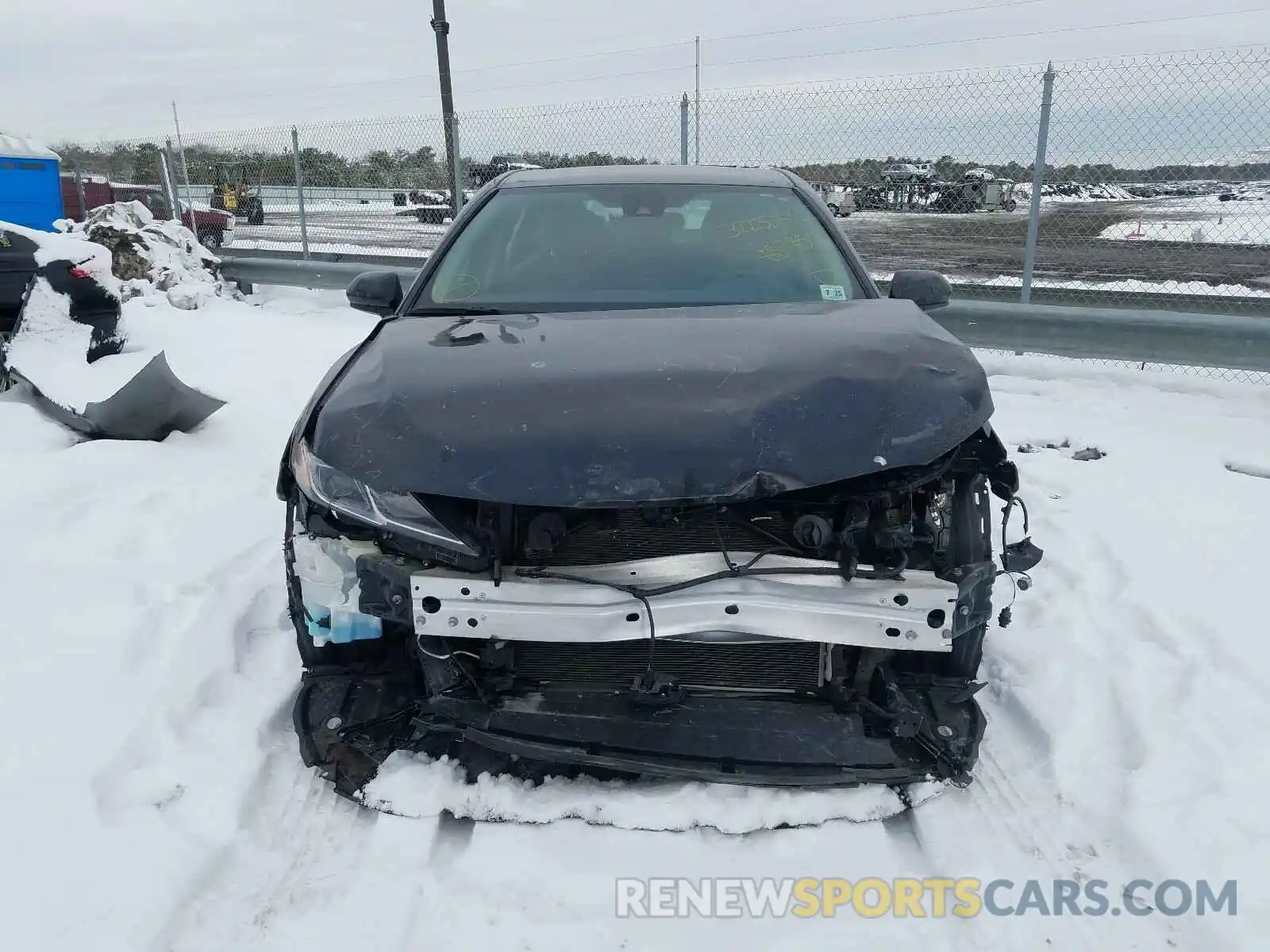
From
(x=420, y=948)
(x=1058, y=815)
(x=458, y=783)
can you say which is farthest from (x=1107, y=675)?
(x=420, y=948)

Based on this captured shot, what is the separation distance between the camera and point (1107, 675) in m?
→ 2.81

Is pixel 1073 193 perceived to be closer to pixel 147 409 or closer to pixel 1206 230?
pixel 1206 230

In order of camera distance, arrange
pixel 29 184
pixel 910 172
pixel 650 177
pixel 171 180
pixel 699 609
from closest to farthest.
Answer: pixel 699 609 < pixel 650 177 < pixel 910 172 < pixel 29 184 < pixel 171 180

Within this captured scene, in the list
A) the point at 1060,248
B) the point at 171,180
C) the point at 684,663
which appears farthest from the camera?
the point at 171,180

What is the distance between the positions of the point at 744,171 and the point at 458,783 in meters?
2.71

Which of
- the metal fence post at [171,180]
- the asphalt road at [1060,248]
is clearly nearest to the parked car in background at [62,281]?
the asphalt road at [1060,248]

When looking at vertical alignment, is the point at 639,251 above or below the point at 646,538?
above

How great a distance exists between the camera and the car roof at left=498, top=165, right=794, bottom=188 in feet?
11.7

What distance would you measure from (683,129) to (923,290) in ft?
A: 18.0

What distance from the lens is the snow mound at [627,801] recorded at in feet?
7.22

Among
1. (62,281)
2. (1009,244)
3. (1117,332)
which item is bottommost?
(1117,332)

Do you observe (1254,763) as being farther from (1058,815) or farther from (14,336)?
(14,336)

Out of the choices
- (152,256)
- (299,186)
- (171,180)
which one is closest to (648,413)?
(152,256)

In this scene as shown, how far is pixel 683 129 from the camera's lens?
813 cm
